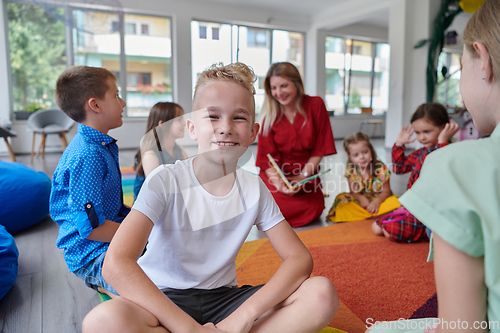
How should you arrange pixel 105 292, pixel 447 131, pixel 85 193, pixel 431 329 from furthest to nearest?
1. pixel 447 131
2. pixel 105 292
3. pixel 85 193
4. pixel 431 329

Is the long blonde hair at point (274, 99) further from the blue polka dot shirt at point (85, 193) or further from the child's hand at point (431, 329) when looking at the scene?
the child's hand at point (431, 329)

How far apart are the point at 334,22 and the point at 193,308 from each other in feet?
25.3

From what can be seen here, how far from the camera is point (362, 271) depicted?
1517 millimetres

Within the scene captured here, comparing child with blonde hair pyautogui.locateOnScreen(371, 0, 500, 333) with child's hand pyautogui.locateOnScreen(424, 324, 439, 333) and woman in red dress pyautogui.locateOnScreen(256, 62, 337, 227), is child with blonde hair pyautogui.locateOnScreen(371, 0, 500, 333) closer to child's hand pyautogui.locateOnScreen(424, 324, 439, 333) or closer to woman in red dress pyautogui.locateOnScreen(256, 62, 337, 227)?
child's hand pyautogui.locateOnScreen(424, 324, 439, 333)

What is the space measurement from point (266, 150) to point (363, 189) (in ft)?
2.39

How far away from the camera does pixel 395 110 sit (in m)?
6.51

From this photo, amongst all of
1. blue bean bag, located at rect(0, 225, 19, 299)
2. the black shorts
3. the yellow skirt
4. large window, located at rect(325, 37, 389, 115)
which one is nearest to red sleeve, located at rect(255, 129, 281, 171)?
the yellow skirt

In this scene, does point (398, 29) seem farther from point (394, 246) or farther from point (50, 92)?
point (50, 92)

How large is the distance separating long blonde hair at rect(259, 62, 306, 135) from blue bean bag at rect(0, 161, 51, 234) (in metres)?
1.42

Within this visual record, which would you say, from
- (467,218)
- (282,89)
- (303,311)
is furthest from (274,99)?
(467,218)

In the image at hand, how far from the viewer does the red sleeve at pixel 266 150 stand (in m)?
2.41

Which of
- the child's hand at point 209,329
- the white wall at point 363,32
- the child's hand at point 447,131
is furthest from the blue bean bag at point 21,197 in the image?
the white wall at point 363,32

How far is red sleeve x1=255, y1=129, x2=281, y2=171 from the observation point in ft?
7.91

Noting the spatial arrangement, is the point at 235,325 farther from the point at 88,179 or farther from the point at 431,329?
the point at 88,179
